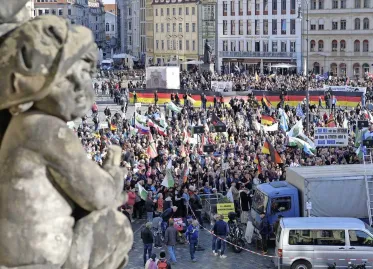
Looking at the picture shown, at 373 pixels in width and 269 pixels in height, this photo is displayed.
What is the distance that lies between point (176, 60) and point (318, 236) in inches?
3682

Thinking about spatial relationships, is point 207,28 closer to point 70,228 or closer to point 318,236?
point 318,236

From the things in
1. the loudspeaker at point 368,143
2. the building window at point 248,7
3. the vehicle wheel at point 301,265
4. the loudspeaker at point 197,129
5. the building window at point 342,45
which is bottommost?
the vehicle wheel at point 301,265

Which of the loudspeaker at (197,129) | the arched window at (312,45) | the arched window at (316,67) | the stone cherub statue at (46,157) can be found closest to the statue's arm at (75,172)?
the stone cherub statue at (46,157)

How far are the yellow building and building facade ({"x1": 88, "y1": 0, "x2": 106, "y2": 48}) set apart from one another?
65252mm

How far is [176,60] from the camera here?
109 meters

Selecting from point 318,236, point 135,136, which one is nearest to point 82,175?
point 318,236

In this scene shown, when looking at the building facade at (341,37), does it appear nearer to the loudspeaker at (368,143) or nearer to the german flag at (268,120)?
the german flag at (268,120)

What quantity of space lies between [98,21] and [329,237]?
173 metres

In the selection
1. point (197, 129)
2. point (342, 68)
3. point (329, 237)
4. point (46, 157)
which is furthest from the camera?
point (342, 68)

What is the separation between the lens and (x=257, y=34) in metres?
94.6

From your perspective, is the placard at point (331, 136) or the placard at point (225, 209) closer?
the placard at point (225, 209)

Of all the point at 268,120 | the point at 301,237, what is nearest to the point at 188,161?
the point at 268,120

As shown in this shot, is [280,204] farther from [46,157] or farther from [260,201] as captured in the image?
[46,157]

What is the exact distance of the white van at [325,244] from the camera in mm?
16109
